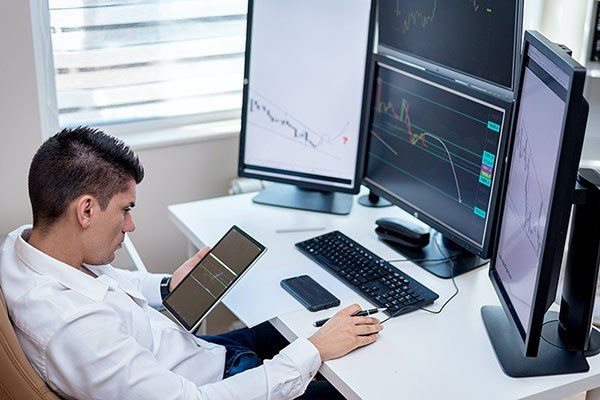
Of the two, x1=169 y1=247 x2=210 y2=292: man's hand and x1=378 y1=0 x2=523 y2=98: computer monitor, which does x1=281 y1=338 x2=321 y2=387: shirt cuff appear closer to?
x1=169 y1=247 x2=210 y2=292: man's hand

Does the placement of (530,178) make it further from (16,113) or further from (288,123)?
(16,113)

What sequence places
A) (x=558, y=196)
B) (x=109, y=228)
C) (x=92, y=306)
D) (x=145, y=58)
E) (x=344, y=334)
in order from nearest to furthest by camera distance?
(x=558, y=196), (x=92, y=306), (x=109, y=228), (x=344, y=334), (x=145, y=58)

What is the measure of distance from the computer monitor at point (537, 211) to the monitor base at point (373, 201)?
0.62 metres

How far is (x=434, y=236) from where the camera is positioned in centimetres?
225

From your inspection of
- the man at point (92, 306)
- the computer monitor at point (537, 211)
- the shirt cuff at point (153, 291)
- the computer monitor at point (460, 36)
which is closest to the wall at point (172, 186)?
the shirt cuff at point (153, 291)

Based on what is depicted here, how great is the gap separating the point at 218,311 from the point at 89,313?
1229 mm

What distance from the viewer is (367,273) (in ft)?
6.68

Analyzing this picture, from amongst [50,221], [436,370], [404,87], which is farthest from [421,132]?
[50,221]

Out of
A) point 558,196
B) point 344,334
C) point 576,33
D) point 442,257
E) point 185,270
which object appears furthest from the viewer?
point 576,33

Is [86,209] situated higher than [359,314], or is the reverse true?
[86,209]

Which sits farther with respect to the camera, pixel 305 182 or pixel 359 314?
pixel 305 182

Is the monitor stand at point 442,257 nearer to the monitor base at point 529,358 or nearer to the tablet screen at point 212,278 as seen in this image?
the monitor base at point 529,358

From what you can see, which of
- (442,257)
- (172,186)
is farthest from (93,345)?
(172,186)

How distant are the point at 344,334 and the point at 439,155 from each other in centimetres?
56
